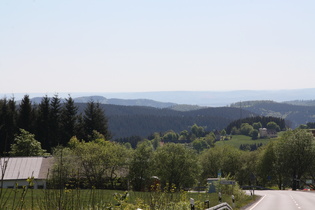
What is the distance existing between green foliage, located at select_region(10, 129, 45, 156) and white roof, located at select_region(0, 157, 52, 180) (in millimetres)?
8891

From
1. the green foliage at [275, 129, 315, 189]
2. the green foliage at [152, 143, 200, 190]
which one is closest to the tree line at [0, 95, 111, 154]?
the green foliage at [152, 143, 200, 190]

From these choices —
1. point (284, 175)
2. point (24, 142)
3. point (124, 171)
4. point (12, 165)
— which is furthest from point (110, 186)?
point (284, 175)

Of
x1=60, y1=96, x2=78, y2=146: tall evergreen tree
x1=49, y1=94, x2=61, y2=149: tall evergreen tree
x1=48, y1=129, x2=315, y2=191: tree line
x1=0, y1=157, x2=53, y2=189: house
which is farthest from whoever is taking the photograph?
x1=60, y1=96, x2=78, y2=146: tall evergreen tree

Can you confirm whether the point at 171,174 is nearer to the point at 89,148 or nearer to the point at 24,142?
the point at 89,148

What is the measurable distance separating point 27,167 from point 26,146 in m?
12.4

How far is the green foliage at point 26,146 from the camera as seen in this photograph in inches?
2881

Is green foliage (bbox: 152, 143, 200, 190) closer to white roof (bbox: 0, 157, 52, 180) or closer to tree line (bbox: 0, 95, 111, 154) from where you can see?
tree line (bbox: 0, 95, 111, 154)

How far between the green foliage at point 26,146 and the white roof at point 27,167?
8.89 meters

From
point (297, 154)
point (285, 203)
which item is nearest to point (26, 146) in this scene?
point (285, 203)

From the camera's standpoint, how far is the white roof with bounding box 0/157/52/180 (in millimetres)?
59562

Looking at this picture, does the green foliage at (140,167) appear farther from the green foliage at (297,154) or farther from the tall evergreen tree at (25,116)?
the green foliage at (297,154)

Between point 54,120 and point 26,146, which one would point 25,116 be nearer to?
point 54,120

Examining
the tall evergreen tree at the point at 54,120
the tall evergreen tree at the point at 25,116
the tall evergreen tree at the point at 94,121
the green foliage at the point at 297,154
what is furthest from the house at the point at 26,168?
the green foliage at the point at 297,154

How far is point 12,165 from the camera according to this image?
202 feet
